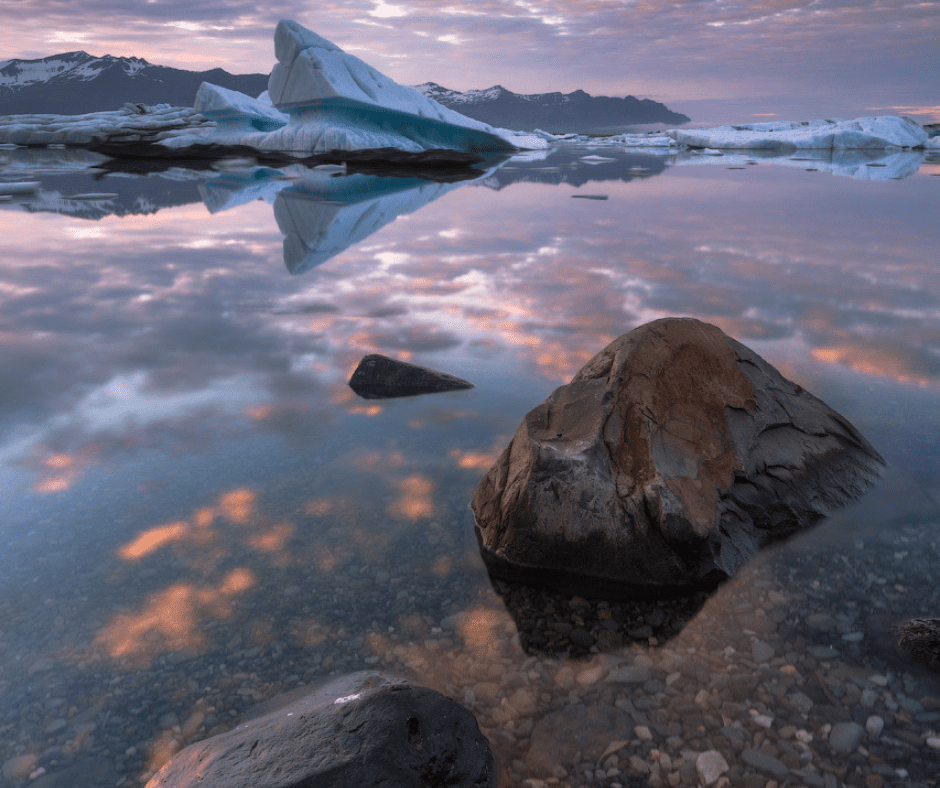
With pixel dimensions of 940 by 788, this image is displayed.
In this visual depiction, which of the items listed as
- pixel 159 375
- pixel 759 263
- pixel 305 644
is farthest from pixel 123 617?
pixel 759 263

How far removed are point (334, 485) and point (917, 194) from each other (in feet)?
76.0

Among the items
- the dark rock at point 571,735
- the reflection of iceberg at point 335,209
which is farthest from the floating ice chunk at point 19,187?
the dark rock at point 571,735

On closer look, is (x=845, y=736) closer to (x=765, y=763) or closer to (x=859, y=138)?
(x=765, y=763)

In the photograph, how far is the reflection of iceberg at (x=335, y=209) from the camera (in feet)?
39.3

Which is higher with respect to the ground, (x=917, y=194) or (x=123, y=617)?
(x=917, y=194)

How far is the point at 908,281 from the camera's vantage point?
30.6 feet

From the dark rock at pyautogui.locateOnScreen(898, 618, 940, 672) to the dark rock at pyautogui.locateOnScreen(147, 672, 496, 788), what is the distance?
172 cm

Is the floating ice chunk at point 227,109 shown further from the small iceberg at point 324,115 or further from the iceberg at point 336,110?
the iceberg at point 336,110

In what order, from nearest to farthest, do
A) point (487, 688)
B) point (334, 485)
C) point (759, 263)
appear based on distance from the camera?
point (487, 688), point (334, 485), point (759, 263)

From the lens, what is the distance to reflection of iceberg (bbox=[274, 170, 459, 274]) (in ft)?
39.3

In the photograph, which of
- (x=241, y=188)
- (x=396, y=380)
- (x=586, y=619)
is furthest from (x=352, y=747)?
(x=241, y=188)

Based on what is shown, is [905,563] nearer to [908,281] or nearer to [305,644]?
[305,644]

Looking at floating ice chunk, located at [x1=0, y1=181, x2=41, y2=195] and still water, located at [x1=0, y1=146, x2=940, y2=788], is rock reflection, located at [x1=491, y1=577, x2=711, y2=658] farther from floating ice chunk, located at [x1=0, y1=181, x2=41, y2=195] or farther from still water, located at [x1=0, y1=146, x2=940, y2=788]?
floating ice chunk, located at [x1=0, y1=181, x2=41, y2=195]

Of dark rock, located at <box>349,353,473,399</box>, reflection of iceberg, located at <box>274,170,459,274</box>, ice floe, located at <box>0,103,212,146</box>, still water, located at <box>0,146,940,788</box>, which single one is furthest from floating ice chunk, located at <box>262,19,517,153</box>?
dark rock, located at <box>349,353,473,399</box>
